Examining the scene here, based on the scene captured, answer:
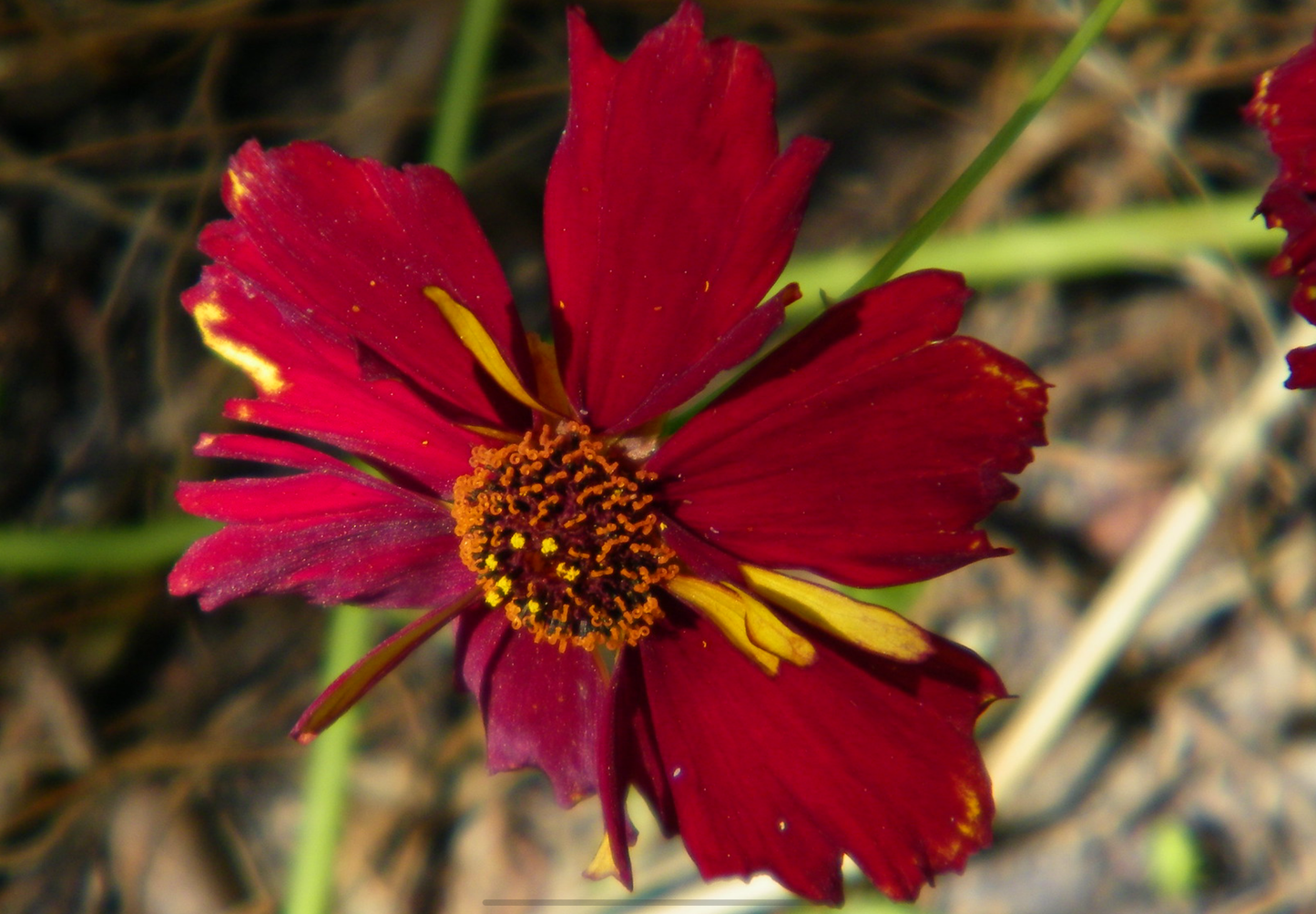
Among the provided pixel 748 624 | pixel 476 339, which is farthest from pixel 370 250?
pixel 748 624

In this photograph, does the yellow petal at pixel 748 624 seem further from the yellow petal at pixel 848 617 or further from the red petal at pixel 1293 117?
the red petal at pixel 1293 117

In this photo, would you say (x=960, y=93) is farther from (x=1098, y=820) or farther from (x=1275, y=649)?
(x=1098, y=820)

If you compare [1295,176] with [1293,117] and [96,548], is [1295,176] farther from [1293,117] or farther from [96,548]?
[96,548]

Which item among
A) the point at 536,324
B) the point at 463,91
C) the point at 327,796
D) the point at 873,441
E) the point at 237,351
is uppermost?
the point at 873,441

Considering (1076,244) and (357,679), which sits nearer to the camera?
(357,679)

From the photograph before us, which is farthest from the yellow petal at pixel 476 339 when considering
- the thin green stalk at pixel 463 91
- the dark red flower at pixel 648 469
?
the thin green stalk at pixel 463 91

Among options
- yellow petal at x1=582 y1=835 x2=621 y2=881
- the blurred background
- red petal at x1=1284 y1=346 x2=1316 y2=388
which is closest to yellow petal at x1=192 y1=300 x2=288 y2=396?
yellow petal at x1=582 y1=835 x2=621 y2=881

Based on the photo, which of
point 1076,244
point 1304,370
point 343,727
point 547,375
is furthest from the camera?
point 1076,244
